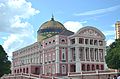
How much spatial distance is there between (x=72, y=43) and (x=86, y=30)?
5.48 metres

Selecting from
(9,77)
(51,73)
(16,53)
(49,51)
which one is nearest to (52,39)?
(49,51)

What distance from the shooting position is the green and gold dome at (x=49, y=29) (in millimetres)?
93688

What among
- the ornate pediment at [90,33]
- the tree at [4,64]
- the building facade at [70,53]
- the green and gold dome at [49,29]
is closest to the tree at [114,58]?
the building facade at [70,53]

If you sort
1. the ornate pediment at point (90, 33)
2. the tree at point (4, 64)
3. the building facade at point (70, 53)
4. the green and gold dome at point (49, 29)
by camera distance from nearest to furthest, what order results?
the tree at point (4, 64), the building facade at point (70, 53), the ornate pediment at point (90, 33), the green and gold dome at point (49, 29)

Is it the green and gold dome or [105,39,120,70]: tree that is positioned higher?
the green and gold dome

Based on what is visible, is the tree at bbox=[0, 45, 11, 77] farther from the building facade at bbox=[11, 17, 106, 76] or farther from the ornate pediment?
the ornate pediment

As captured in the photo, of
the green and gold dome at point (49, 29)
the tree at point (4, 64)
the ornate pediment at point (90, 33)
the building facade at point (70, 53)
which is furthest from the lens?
the green and gold dome at point (49, 29)

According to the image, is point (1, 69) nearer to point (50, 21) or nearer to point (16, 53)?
point (50, 21)

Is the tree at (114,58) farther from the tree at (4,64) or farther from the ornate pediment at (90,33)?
the tree at (4,64)

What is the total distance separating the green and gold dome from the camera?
9369cm

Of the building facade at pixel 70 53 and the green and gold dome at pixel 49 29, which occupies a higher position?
the green and gold dome at pixel 49 29

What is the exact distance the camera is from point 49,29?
3711 inches

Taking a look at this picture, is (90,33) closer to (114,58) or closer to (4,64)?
(114,58)

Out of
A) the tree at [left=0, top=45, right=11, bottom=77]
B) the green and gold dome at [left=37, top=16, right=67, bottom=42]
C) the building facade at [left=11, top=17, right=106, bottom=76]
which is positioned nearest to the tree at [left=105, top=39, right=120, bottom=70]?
the building facade at [left=11, top=17, right=106, bottom=76]
